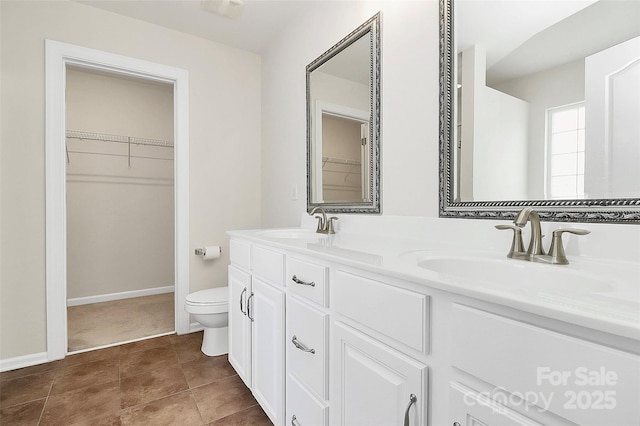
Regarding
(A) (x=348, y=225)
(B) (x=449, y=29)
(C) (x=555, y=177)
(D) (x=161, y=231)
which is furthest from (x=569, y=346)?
(D) (x=161, y=231)

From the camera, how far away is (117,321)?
8.88ft

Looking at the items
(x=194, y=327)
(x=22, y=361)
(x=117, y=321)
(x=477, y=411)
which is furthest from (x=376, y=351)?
(x=117, y=321)

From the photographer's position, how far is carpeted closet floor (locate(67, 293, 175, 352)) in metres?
2.38

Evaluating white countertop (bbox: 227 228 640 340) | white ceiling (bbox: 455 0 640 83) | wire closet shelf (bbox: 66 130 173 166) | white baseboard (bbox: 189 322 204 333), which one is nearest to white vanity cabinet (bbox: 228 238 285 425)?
white countertop (bbox: 227 228 640 340)

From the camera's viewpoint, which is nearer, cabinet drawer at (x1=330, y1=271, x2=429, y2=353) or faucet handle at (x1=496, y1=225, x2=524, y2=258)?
cabinet drawer at (x1=330, y1=271, x2=429, y2=353)

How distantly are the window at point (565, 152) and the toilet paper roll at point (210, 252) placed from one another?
2.28 m

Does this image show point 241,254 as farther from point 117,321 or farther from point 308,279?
point 117,321

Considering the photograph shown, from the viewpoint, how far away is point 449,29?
120 centimetres

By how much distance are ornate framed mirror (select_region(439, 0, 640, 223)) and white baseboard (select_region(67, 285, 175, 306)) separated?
3412mm

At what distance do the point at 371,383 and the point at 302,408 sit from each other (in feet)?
1.52

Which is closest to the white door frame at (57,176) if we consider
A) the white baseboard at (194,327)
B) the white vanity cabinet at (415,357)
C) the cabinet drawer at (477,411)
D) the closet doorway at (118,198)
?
the closet doorway at (118,198)

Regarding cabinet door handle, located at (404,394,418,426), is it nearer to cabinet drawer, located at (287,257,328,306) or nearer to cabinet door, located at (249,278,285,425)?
cabinet drawer, located at (287,257,328,306)

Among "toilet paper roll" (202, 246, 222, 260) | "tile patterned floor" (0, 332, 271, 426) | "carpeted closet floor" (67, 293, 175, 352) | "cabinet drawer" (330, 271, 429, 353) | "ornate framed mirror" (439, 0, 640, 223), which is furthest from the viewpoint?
"toilet paper roll" (202, 246, 222, 260)

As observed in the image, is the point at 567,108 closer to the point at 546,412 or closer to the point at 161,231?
the point at 546,412
